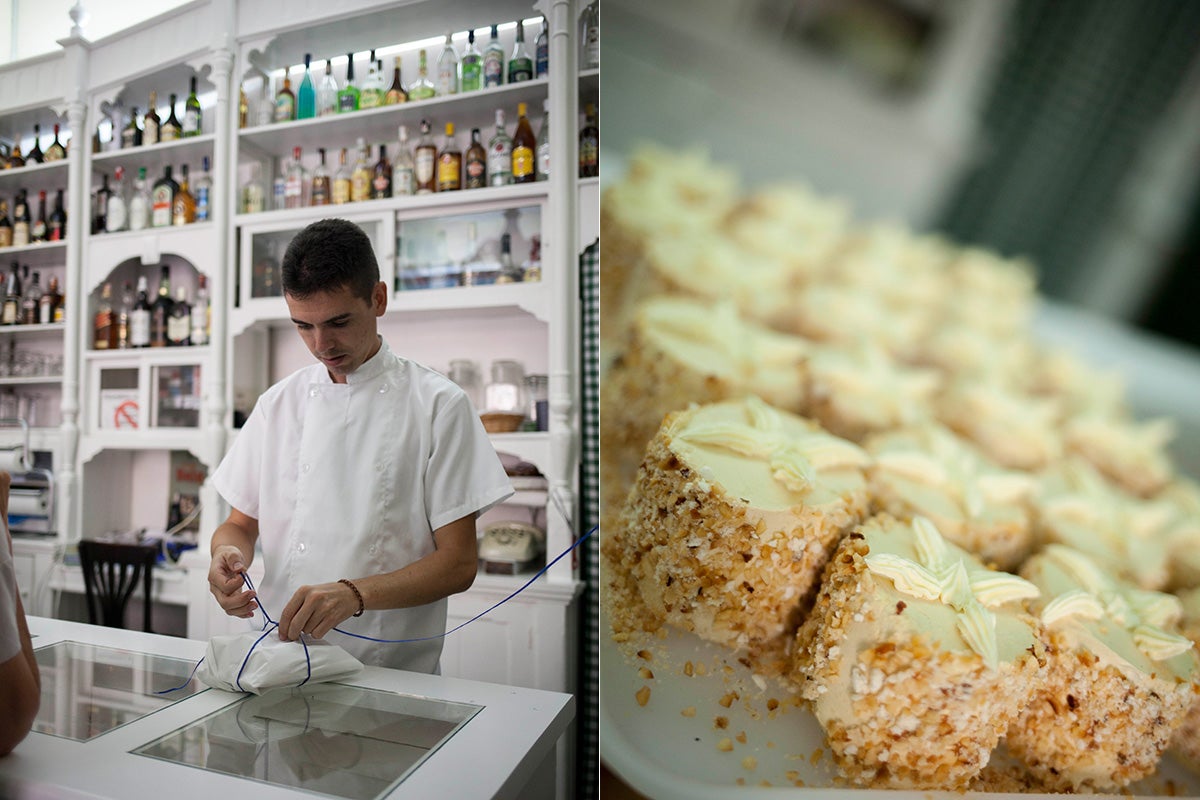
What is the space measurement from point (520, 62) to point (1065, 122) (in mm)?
A: 921

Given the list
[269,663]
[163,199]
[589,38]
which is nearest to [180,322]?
[163,199]

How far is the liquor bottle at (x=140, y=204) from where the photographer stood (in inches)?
55.3

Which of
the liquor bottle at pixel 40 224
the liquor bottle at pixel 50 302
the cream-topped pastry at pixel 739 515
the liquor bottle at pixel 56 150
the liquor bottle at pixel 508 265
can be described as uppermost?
the liquor bottle at pixel 56 150

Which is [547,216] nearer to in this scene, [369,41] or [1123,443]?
[369,41]

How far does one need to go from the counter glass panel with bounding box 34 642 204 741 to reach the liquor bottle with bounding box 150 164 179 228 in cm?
92

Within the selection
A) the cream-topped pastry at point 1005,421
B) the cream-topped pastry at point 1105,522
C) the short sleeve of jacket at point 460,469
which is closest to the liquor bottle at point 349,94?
the short sleeve of jacket at point 460,469

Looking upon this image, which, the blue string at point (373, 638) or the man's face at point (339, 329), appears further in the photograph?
the man's face at point (339, 329)

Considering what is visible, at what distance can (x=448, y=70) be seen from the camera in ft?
4.06

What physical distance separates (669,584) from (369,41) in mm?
1201

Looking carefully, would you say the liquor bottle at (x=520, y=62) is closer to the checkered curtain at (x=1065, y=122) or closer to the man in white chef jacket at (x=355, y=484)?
the man in white chef jacket at (x=355, y=484)

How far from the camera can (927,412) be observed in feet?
2.82

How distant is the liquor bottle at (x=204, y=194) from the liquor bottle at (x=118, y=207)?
0.22 meters

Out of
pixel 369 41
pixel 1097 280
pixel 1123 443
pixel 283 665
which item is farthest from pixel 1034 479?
pixel 369 41

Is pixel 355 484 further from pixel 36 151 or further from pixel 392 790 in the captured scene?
pixel 36 151
